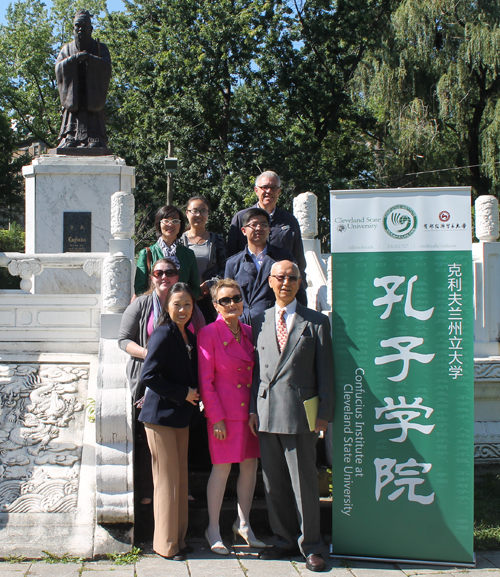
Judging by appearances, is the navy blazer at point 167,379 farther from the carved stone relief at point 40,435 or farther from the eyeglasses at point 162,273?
the carved stone relief at point 40,435

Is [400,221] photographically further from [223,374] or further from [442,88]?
[442,88]

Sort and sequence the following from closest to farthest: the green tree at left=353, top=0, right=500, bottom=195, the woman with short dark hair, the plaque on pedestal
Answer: the woman with short dark hair, the plaque on pedestal, the green tree at left=353, top=0, right=500, bottom=195

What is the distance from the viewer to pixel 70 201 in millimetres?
9211

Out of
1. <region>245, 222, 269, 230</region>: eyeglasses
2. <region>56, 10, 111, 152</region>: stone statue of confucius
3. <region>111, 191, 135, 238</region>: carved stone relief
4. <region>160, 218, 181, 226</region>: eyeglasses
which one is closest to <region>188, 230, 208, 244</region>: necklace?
<region>160, 218, 181, 226</region>: eyeglasses

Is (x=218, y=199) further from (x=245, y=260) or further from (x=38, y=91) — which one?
(x=245, y=260)

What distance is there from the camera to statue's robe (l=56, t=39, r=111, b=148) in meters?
9.73

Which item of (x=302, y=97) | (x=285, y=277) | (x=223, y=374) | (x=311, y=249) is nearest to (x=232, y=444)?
(x=223, y=374)

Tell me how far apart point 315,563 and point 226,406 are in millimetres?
1105

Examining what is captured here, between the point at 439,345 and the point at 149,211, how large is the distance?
59.3 ft

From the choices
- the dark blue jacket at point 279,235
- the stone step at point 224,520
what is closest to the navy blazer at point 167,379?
the stone step at point 224,520

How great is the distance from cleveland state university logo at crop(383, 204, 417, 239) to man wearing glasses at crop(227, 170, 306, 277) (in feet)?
3.28

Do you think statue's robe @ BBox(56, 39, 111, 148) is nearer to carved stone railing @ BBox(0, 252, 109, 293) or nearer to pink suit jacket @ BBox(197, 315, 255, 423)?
carved stone railing @ BBox(0, 252, 109, 293)

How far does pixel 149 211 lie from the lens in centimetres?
2123

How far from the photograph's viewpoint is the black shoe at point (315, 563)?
3.78 meters
